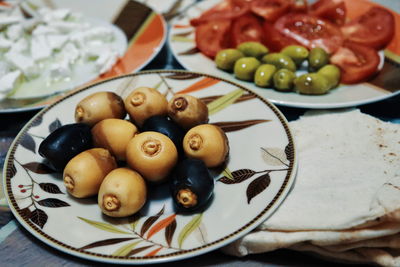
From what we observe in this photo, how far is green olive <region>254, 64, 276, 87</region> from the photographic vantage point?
142 cm

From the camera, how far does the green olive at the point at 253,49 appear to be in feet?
5.09

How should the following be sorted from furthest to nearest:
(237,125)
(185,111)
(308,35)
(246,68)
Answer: (308,35)
(246,68)
(237,125)
(185,111)

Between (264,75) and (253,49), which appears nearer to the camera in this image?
(264,75)

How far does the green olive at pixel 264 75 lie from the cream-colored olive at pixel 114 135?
1.80ft

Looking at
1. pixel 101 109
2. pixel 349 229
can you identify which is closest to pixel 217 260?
pixel 349 229

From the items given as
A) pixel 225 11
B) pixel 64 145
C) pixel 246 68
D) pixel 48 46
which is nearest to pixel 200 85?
pixel 246 68

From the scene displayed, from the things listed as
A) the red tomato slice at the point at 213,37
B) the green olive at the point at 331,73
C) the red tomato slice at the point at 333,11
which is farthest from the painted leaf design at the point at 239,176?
the red tomato slice at the point at 333,11

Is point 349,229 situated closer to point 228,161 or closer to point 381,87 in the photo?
point 228,161

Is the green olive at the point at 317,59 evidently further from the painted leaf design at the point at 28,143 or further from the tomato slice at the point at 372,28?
the painted leaf design at the point at 28,143

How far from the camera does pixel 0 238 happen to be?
1.03 m

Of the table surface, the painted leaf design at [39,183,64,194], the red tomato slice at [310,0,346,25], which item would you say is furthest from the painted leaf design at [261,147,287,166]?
the red tomato slice at [310,0,346,25]

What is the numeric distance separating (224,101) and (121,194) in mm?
515

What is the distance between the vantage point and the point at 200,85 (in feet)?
4.49

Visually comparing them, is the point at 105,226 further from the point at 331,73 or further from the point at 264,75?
the point at 331,73
